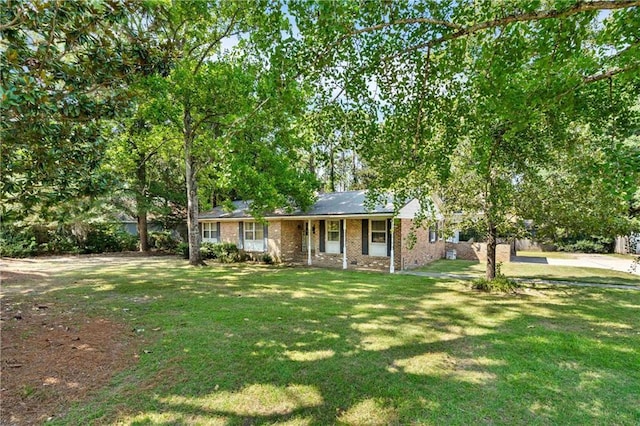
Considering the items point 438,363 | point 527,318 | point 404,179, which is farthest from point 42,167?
point 527,318

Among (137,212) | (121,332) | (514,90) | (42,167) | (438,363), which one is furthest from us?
(137,212)

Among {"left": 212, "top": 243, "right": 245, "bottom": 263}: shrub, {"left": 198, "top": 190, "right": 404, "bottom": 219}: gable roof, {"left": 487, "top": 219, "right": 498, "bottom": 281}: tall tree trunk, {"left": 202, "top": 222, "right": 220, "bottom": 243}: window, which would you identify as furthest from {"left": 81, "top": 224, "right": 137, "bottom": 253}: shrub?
{"left": 487, "top": 219, "right": 498, "bottom": 281}: tall tree trunk

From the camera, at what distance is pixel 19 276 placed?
11672 mm

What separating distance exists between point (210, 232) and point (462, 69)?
1891 centimetres

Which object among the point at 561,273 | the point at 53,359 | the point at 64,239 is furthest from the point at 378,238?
the point at 64,239

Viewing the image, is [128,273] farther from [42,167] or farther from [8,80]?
[8,80]

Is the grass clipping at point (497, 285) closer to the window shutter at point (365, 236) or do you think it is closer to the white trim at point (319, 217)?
the white trim at point (319, 217)

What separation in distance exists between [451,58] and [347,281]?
8365 millimetres

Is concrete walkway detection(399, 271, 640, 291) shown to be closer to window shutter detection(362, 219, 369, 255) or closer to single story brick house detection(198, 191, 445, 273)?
single story brick house detection(198, 191, 445, 273)

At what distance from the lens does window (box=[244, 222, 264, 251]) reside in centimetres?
1772

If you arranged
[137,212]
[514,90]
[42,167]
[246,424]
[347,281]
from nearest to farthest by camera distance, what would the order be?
1. [246,424]
2. [514,90]
3. [42,167]
4. [347,281]
5. [137,212]

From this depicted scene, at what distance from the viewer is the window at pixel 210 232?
66.4 ft

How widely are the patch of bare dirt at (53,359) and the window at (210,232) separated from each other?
532 inches

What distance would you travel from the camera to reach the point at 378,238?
1416cm
